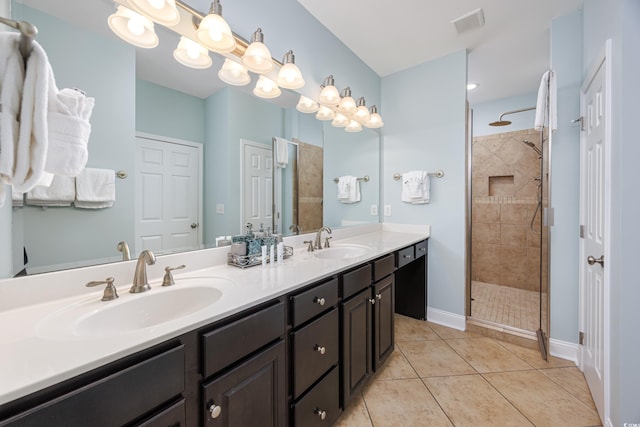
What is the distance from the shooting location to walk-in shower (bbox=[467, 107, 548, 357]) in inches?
125

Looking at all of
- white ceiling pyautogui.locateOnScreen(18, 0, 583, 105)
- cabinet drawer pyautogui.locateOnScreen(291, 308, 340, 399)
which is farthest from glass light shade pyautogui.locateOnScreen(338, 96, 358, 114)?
cabinet drawer pyautogui.locateOnScreen(291, 308, 340, 399)

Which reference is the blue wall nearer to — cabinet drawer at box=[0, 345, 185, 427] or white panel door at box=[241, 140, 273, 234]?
white panel door at box=[241, 140, 273, 234]

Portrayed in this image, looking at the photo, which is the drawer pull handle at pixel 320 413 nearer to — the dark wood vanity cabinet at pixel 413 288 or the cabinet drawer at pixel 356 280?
the cabinet drawer at pixel 356 280

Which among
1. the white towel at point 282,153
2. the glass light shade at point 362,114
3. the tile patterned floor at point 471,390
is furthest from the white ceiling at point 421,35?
the tile patterned floor at point 471,390

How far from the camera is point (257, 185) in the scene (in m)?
1.61

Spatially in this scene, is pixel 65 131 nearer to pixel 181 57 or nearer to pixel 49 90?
pixel 49 90

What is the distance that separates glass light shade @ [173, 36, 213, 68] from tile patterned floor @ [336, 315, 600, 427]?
6.65ft

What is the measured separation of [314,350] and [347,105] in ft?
6.05

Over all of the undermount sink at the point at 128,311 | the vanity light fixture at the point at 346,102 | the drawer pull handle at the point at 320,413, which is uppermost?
the vanity light fixture at the point at 346,102

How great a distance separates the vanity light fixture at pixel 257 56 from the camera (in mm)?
1400

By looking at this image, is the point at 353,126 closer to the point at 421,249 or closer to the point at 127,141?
the point at 421,249

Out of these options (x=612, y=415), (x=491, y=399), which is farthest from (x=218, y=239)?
(x=612, y=415)

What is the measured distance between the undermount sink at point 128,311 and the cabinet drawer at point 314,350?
40 cm

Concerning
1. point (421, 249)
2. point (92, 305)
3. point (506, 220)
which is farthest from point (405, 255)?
point (506, 220)
